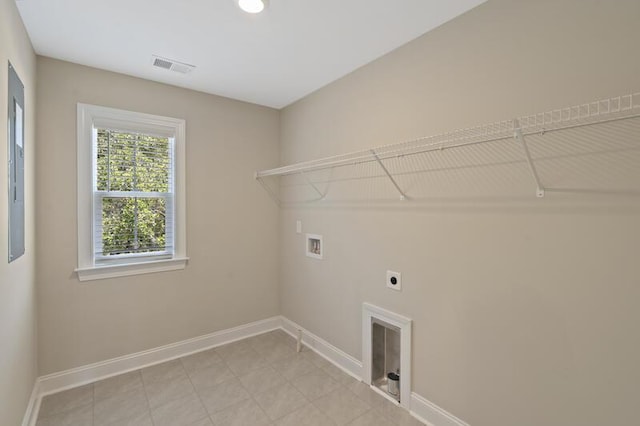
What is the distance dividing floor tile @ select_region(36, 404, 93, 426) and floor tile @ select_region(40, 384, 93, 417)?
0.14ft

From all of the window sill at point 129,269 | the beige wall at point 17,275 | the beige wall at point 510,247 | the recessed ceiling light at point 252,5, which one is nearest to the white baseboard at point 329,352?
the beige wall at point 510,247

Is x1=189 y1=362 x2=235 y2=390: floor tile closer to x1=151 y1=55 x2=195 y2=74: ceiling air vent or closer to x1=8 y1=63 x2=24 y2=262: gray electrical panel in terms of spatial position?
x1=8 y1=63 x2=24 y2=262: gray electrical panel

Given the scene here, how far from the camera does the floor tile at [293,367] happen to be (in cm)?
255

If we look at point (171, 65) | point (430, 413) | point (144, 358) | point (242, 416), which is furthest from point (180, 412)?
point (171, 65)

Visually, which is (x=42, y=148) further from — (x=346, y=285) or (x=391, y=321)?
(x=391, y=321)

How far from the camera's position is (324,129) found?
2.82 metres

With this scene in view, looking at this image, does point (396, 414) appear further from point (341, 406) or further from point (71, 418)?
point (71, 418)

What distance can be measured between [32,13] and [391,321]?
2.92 meters

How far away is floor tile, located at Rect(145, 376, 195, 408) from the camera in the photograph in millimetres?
2223

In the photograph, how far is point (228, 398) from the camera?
7.34ft

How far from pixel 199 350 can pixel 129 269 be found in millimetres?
1010

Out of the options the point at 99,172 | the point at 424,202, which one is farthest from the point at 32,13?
the point at 424,202

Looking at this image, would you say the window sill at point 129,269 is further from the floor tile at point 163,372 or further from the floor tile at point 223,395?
the floor tile at point 223,395

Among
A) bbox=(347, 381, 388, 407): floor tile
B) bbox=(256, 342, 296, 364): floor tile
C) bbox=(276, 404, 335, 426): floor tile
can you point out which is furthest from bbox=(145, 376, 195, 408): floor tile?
bbox=(347, 381, 388, 407): floor tile
